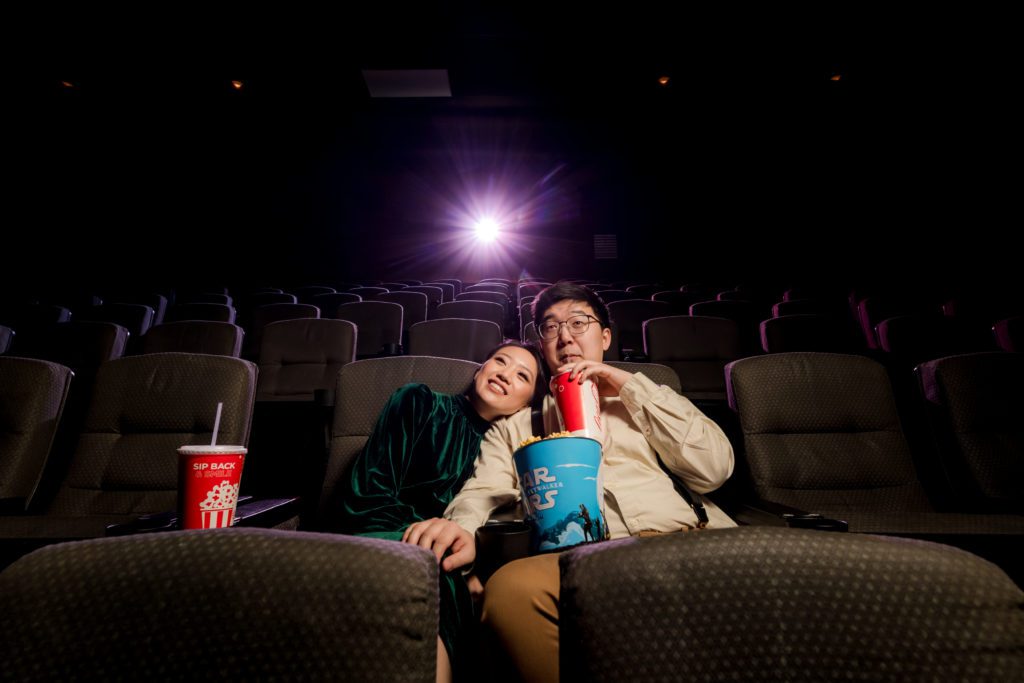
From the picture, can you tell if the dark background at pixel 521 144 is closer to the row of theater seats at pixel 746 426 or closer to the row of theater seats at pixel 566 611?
the row of theater seats at pixel 746 426

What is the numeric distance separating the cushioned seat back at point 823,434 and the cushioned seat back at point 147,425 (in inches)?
70.4

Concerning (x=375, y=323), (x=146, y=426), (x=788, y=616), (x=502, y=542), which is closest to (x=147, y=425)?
(x=146, y=426)

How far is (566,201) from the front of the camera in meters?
9.98

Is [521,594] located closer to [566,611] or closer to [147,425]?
[566,611]

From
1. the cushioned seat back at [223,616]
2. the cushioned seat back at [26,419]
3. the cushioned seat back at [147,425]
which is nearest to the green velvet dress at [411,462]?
the cushioned seat back at [147,425]

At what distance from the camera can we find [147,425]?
1.55 metres

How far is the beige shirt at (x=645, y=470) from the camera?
110cm

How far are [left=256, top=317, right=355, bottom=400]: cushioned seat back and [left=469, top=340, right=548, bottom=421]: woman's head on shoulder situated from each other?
1.77 metres

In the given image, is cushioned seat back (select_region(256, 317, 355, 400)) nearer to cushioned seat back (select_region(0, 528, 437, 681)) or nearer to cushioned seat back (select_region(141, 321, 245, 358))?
cushioned seat back (select_region(141, 321, 245, 358))

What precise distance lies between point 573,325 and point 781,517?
79 centimetres

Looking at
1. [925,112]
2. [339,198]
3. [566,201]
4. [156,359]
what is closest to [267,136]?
[339,198]

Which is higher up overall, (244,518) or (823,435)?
(823,435)

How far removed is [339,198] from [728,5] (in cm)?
781

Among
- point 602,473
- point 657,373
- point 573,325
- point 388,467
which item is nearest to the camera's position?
point 602,473
